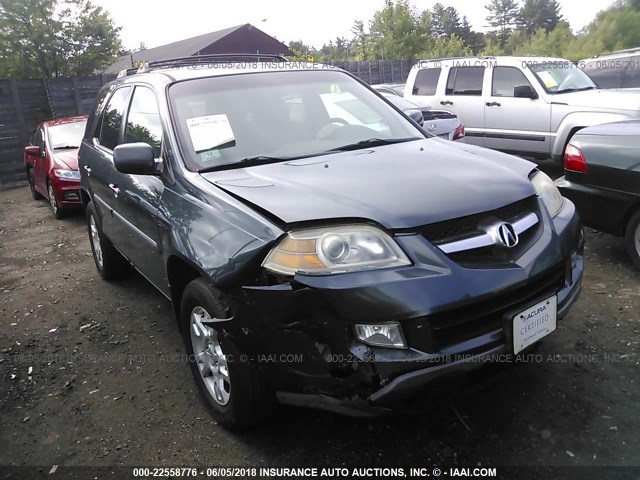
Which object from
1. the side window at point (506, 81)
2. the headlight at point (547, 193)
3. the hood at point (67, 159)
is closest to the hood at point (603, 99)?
the side window at point (506, 81)

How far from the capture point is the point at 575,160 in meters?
4.39

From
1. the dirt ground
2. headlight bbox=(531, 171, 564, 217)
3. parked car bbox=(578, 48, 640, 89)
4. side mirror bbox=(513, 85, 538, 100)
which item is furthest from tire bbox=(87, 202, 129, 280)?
parked car bbox=(578, 48, 640, 89)

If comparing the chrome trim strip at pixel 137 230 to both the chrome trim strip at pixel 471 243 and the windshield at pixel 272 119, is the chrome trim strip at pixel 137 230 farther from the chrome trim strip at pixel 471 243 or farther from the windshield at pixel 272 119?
the chrome trim strip at pixel 471 243

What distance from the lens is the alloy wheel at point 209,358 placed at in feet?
8.57

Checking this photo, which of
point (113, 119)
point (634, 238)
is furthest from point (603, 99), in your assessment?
point (113, 119)

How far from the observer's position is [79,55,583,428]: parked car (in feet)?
6.61

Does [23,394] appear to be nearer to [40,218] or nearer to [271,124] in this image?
[271,124]

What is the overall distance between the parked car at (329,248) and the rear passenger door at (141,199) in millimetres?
27

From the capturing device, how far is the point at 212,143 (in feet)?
9.62

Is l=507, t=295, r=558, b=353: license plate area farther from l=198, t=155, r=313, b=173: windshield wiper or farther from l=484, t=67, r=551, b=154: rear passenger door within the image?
l=484, t=67, r=551, b=154: rear passenger door

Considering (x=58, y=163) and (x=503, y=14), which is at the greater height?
(x=503, y=14)

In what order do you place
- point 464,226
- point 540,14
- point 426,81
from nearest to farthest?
point 464,226 → point 426,81 → point 540,14

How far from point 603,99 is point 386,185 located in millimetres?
6281

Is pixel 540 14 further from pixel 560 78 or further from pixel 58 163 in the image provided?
pixel 58 163
